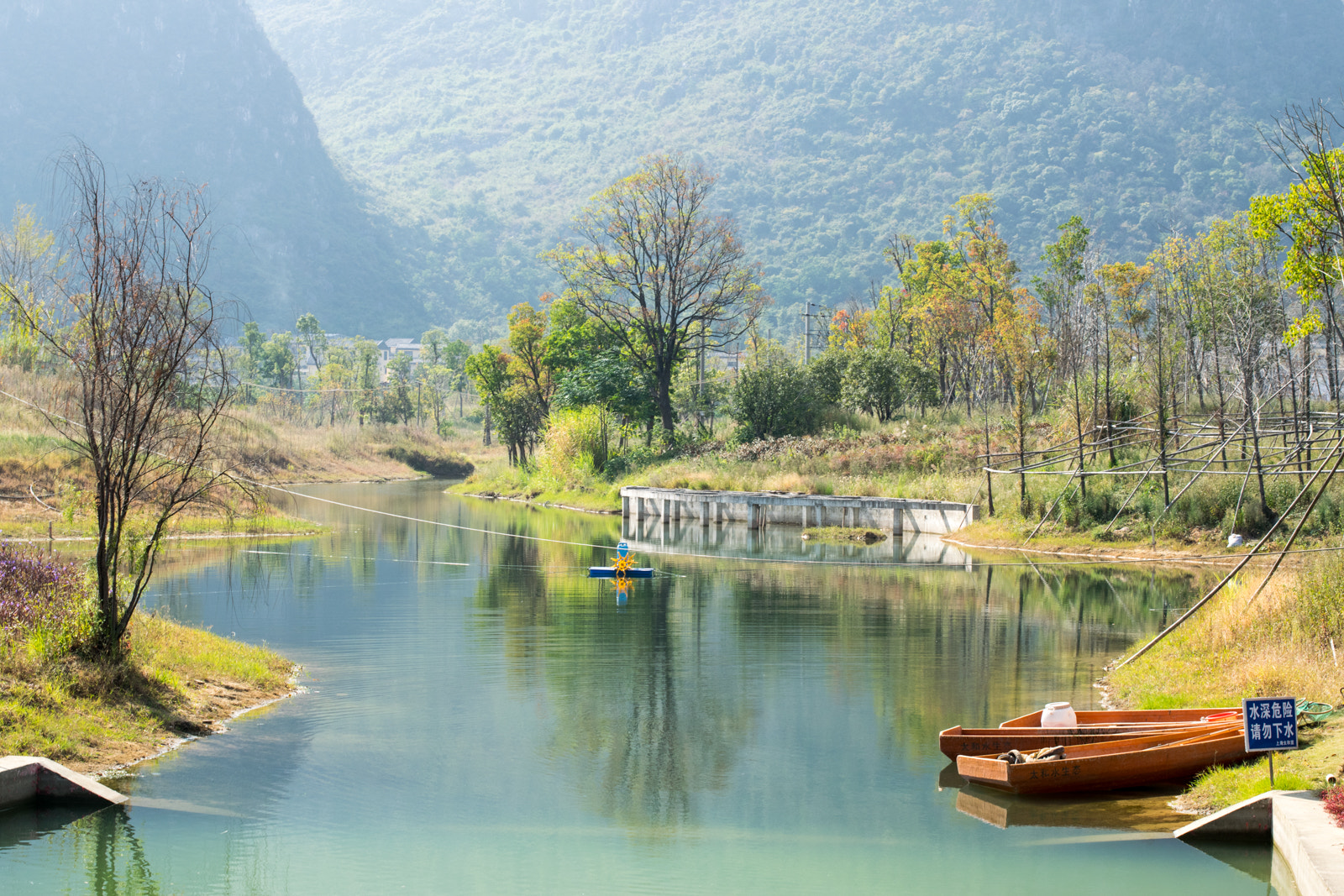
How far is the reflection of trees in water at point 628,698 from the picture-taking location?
11.3m

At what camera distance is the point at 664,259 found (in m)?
56.3

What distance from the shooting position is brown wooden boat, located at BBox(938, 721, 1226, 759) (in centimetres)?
1108

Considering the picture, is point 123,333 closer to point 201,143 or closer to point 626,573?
point 626,573

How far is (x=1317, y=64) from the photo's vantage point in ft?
642

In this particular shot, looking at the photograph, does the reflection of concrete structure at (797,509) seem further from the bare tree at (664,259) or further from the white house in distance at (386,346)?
the white house in distance at (386,346)

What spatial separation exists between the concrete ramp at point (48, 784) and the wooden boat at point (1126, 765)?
7.98m

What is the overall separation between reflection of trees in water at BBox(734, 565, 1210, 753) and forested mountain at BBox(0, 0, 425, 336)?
5912 inches

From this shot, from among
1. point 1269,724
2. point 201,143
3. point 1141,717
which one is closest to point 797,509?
point 1141,717

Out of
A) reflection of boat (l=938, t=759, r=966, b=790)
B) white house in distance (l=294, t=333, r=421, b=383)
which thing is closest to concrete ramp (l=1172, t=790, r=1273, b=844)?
reflection of boat (l=938, t=759, r=966, b=790)

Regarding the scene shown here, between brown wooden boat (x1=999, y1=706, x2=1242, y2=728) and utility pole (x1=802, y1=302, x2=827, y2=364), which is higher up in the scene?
utility pole (x1=802, y1=302, x2=827, y2=364)

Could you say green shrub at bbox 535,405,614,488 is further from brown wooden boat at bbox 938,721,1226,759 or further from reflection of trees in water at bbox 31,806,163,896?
reflection of trees in water at bbox 31,806,163,896

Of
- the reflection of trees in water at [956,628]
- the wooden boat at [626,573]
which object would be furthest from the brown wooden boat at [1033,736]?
the wooden boat at [626,573]

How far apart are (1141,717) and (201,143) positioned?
649 ft

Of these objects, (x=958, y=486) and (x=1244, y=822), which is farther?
(x=958, y=486)
